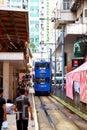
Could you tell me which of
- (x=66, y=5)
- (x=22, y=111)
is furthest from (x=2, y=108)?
(x=66, y=5)

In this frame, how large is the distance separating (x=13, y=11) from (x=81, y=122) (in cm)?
653

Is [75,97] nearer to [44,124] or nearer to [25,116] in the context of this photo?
[44,124]

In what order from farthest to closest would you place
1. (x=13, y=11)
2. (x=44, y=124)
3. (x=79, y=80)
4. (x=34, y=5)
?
(x=34, y=5)
(x=79, y=80)
(x=44, y=124)
(x=13, y=11)

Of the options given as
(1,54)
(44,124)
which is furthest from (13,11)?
(1,54)

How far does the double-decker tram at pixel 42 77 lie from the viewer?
5597 centimetres

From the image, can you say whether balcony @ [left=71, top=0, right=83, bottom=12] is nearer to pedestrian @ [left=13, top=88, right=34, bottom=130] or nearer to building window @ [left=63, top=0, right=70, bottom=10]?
building window @ [left=63, top=0, right=70, bottom=10]

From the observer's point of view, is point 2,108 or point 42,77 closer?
point 2,108

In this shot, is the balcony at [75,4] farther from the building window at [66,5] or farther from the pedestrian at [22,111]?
the pedestrian at [22,111]

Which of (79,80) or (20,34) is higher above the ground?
(20,34)

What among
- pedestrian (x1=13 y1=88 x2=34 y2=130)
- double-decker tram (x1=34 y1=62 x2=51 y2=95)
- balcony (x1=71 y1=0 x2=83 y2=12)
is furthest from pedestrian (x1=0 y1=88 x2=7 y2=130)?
double-decker tram (x1=34 y1=62 x2=51 y2=95)

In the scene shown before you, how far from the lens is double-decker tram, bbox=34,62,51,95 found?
5597cm

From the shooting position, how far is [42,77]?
5644 cm

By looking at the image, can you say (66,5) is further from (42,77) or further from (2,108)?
(2,108)

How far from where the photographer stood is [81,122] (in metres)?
20.9
